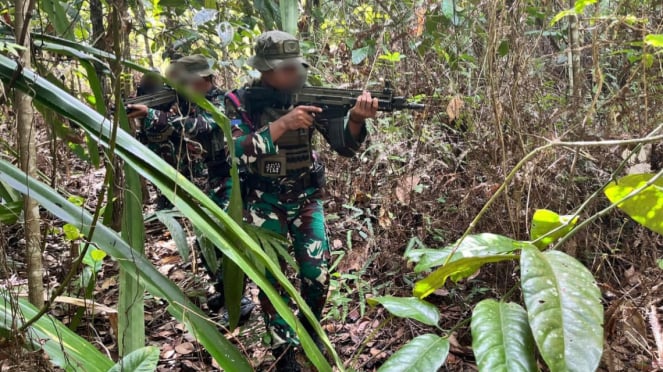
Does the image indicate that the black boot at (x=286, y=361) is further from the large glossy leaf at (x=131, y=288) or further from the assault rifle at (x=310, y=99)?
the large glossy leaf at (x=131, y=288)

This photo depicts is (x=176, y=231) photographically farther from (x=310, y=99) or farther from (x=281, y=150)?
(x=310, y=99)

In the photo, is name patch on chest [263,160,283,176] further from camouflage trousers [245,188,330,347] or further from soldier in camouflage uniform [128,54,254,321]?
soldier in camouflage uniform [128,54,254,321]

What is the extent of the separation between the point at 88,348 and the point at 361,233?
2528 mm

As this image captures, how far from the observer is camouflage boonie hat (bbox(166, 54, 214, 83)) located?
3148 mm

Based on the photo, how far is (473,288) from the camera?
108 inches

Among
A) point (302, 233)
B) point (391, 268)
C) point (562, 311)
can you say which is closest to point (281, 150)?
point (302, 233)

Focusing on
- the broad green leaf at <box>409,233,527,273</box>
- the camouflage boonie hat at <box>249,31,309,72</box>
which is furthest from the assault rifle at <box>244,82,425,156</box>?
the broad green leaf at <box>409,233,527,273</box>

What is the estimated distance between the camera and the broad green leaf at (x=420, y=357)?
3.15 feet

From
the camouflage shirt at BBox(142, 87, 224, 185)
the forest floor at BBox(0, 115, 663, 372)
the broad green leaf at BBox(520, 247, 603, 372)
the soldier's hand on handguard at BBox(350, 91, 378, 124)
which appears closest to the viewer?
the broad green leaf at BBox(520, 247, 603, 372)

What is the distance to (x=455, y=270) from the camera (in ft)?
3.30

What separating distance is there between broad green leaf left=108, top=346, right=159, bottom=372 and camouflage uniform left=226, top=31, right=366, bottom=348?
1529 mm

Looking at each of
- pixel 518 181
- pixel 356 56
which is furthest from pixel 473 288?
pixel 356 56

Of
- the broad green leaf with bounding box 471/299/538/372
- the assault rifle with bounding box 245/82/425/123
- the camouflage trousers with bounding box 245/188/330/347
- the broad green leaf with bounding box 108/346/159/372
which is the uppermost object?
the assault rifle with bounding box 245/82/425/123

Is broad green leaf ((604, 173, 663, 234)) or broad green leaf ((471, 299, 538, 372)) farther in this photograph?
broad green leaf ((604, 173, 663, 234))
